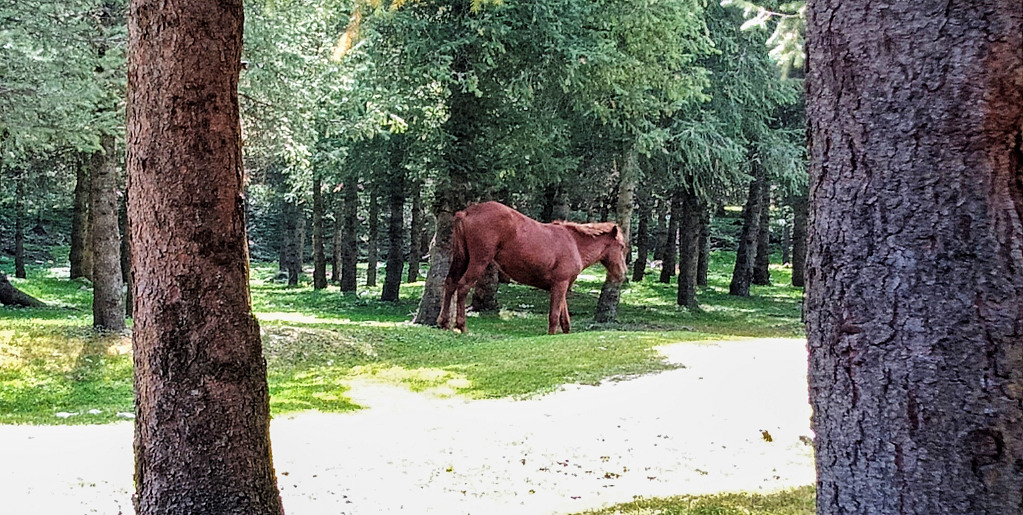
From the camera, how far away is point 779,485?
19.2 ft

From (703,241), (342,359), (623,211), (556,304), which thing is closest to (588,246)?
(556,304)

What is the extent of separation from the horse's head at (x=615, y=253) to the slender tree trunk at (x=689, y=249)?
5513 millimetres

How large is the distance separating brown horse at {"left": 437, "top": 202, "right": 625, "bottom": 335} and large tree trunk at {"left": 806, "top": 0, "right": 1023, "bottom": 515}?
1227 cm

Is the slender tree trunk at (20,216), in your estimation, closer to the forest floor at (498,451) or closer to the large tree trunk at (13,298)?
the large tree trunk at (13,298)

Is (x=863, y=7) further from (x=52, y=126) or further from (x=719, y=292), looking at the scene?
(x=719, y=292)

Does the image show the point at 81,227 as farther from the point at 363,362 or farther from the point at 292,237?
the point at 363,362

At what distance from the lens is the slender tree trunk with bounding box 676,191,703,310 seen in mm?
21859

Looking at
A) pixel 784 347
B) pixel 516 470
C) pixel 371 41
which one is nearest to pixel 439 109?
pixel 371 41

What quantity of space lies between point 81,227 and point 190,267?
2073cm

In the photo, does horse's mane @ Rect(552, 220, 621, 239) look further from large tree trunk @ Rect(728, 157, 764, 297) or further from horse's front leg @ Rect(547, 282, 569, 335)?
large tree trunk @ Rect(728, 157, 764, 297)

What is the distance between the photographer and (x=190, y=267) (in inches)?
145

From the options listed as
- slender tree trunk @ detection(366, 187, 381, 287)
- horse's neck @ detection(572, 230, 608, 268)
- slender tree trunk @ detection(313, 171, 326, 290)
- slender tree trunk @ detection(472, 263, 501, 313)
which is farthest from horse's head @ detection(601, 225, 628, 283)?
slender tree trunk @ detection(366, 187, 381, 287)

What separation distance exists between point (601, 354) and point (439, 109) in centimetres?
641

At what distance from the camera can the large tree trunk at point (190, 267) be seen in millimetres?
3631
